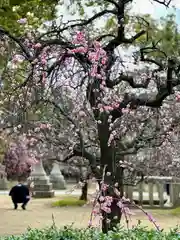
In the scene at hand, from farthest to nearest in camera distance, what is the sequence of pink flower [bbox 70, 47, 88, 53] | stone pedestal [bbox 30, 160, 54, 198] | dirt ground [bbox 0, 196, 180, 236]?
stone pedestal [bbox 30, 160, 54, 198], dirt ground [bbox 0, 196, 180, 236], pink flower [bbox 70, 47, 88, 53]

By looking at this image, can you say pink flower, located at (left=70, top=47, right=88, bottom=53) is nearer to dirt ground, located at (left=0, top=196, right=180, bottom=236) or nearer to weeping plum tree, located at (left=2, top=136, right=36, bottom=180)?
dirt ground, located at (left=0, top=196, right=180, bottom=236)

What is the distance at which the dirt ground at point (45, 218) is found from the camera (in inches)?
547

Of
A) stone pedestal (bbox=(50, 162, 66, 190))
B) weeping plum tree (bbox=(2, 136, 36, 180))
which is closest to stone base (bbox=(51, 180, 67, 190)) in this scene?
stone pedestal (bbox=(50, 162, 66, 190))

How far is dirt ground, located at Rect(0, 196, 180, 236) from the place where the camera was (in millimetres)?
13889

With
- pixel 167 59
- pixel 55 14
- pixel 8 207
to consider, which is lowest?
pixel 8 207

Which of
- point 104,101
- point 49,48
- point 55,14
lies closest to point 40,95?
point 49,48

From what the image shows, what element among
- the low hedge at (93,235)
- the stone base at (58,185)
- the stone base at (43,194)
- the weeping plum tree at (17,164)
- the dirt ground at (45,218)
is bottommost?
the dirt ground at (45,218)

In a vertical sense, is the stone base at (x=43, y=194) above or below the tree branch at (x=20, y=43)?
below

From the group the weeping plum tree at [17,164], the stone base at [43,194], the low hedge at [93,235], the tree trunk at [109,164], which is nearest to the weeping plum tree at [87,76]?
the tree trunk at [109,164]

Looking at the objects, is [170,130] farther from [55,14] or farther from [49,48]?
[49,48]

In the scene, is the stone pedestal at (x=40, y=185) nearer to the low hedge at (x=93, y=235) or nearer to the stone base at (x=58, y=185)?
the stone base at (x=58, y=185)

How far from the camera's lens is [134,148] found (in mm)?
10133

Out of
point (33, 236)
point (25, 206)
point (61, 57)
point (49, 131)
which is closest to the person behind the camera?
point (33, 236)

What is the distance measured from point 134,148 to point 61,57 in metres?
4.81
